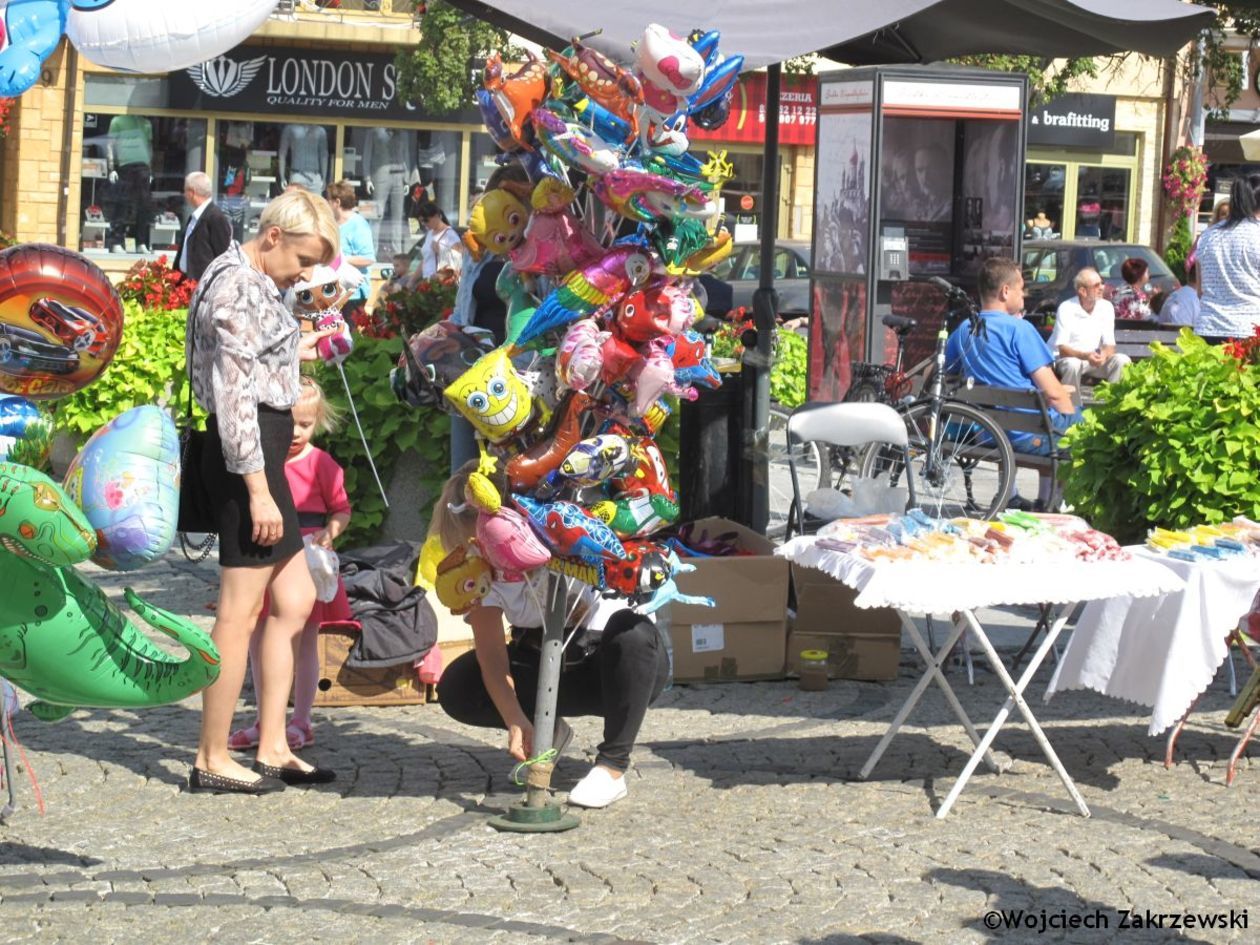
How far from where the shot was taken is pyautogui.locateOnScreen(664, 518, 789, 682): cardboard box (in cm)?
721

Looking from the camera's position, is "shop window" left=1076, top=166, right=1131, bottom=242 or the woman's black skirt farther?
"shop window" left=1076, top=166, right=1131, bottom=242

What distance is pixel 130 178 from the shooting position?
27516 millimetres

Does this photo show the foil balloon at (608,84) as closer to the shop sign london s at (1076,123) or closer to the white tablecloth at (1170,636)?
the white tablecloth at (1170,636)

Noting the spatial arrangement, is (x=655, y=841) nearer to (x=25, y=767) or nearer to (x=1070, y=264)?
(x=25, y=767)

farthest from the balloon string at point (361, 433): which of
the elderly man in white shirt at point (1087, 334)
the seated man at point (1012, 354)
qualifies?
the elderly man in white shirt at point (1087, 334)

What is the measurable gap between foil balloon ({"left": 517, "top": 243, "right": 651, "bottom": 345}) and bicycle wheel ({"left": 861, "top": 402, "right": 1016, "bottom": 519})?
170 inches

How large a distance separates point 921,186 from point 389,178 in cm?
1544

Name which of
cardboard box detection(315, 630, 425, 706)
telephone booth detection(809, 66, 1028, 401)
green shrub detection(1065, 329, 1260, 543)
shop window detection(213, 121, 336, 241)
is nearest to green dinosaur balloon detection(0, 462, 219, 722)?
cardboard box detection(315, 630, 425, 706)

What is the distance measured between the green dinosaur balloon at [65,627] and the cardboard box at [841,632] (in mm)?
2994

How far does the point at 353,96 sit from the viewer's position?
28203mm

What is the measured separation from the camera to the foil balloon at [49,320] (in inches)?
184

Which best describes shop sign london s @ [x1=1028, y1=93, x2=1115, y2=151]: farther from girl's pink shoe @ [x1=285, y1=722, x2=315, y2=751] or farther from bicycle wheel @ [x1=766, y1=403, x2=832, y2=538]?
girl's pink shoe @ [x1=285, y1=722, x2=315, y2=751]

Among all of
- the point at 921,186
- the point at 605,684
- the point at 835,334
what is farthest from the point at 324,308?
the point at 921,186

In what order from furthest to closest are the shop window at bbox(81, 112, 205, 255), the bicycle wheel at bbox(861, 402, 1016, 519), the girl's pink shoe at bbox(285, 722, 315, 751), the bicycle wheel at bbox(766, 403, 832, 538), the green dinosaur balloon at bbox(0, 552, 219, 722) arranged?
the shop window at bbox(81, 112, 205, 255)
the bicycle wheel at bbox(766, 403, 832, 538)
the bicycle wheel at bbox(861, 402, 1016, 519)
the girl's pink shoe at bbox(285, 722, 315, 751)
the green dinosaur balloon at bbox(0, 552, 219, 722)
